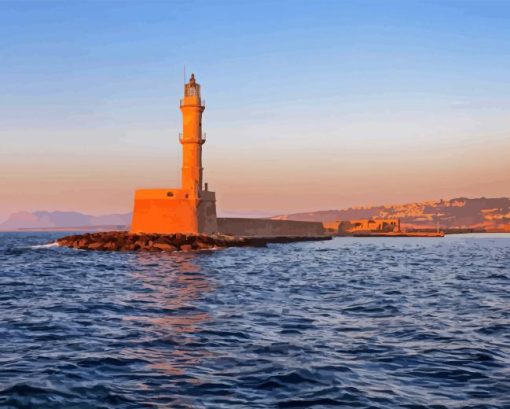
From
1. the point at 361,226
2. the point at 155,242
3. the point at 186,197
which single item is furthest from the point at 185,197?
the point at 361,226

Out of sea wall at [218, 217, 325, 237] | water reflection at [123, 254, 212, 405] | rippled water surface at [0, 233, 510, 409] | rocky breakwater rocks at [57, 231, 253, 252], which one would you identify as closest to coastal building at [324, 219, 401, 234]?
sea wall at [218, 217, 325, 237]

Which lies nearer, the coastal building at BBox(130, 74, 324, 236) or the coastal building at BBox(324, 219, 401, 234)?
the coastal building at BBox(130, 74, 324, 236)

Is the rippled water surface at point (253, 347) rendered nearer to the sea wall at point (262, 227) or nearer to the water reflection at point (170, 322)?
the water reflection at point (170, 322)

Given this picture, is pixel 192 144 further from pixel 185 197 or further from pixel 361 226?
pixel 361 226

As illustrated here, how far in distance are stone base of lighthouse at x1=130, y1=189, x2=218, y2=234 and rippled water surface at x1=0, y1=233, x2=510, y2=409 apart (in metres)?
26.1

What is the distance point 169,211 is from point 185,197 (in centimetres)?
159

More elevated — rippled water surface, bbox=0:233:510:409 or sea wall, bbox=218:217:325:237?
sea wall, bbox=218:217:325:237

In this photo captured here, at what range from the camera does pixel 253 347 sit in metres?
8.32

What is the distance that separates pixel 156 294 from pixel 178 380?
27.7 feet

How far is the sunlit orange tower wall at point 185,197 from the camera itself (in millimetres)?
42344

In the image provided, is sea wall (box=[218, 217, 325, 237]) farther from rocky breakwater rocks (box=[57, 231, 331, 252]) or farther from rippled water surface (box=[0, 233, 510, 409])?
rippled water surface (box=[0, 233, 510, 409])

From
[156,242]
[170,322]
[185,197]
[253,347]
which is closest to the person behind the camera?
[253,347]

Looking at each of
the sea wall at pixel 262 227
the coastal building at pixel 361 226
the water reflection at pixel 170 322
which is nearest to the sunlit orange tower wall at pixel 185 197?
the sea wall at pixel 262 227

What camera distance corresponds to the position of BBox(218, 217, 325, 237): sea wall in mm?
53094
